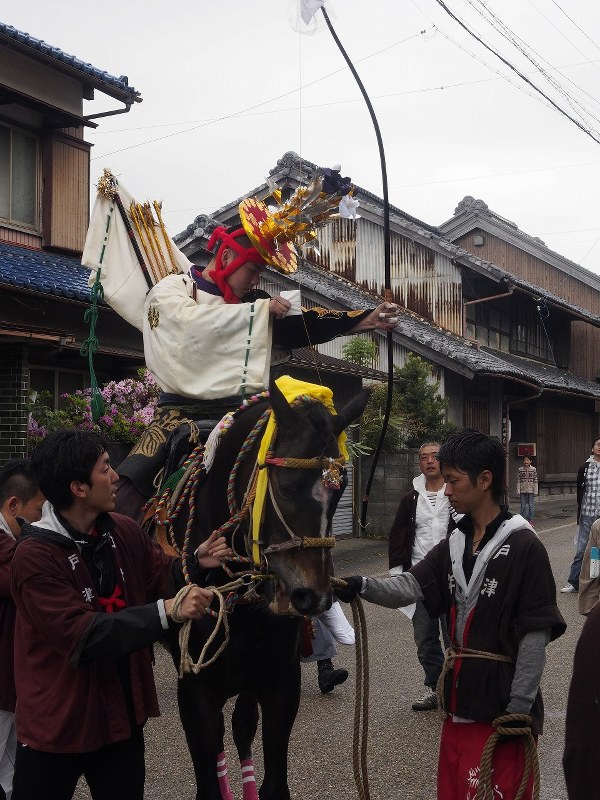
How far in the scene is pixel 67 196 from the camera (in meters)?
14.3

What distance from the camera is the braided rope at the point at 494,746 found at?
11.2 feet

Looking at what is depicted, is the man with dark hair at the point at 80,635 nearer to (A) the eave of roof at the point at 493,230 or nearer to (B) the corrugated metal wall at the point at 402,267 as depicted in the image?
(B) the corrugated metal wall at the point at 402,267

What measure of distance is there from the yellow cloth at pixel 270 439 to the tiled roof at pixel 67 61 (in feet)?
35.4

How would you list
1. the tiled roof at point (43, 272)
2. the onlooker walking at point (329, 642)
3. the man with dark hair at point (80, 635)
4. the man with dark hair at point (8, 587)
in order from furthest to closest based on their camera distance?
the tiled roof at point (43, 272)
the onlooker walking at point (329, 642)
the man with dark hair at point (8, 587)
the man with dark hair at point (80, 635)

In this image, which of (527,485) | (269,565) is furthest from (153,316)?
(527,485)

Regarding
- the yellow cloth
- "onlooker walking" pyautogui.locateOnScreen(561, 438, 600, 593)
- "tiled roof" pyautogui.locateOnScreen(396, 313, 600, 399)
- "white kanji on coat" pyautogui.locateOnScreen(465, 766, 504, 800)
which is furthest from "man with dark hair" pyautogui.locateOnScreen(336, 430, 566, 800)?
"tiled roof" pyautogui.locateOnScreen(396, 313, 600, 399)

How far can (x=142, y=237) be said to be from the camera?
241 inches

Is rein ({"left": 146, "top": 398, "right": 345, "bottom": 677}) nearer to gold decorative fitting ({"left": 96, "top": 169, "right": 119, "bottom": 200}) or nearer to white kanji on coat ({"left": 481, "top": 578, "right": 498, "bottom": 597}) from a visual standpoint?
white kanji on coat ({"left": 481, "top": 578, "right": 498, "bottom": 597})

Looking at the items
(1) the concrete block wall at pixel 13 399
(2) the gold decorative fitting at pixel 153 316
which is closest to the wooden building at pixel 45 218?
(1) the concrete block wall at pixel 13 399

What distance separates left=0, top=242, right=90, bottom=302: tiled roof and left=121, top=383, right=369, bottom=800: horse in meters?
6.92

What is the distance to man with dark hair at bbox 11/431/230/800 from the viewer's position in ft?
Result: 10.2

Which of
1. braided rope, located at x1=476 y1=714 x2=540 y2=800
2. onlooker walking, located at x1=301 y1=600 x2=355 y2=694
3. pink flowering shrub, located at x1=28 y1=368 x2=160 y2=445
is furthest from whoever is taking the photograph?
pink flowering shrub, located at x1=28 y1=368 x2=160 y2=445

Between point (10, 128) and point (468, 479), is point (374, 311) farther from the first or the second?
point (10, 128)

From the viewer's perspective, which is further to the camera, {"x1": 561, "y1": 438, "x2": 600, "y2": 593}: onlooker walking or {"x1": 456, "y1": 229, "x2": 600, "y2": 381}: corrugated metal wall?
{"x1": 456, "y1": 229, "x2": 600, "y2": 381}: corrugated metal wall
